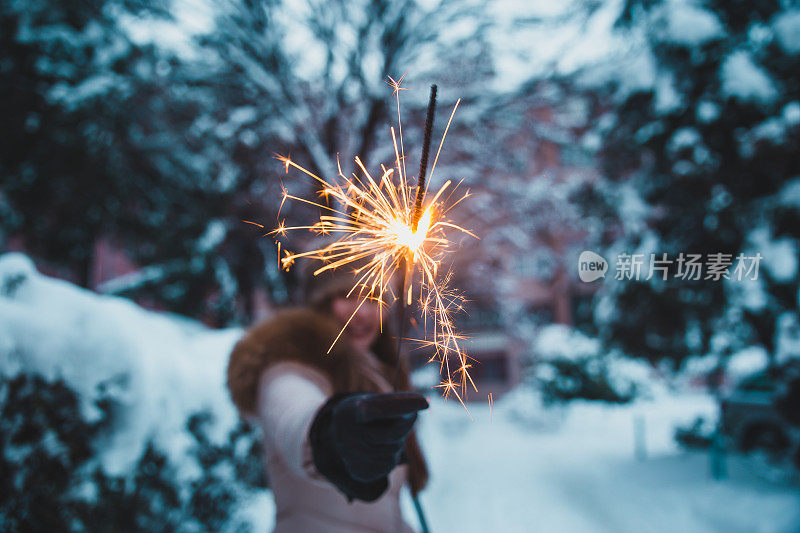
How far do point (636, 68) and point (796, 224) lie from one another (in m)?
1.78

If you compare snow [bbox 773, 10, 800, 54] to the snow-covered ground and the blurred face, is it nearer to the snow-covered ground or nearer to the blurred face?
the blurred face

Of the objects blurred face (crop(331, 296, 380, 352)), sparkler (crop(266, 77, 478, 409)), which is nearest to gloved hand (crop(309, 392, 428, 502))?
sparkler (crop(266, 77, 478, 409))

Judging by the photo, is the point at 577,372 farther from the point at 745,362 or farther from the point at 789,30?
the point at 789,30

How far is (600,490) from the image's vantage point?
185 inches

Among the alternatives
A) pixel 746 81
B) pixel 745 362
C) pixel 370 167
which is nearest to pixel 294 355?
pixel 370 167

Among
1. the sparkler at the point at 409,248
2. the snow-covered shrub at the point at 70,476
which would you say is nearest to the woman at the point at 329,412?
the sparkler at the point at 409,248

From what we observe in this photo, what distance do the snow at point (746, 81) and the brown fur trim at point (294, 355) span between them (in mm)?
3303

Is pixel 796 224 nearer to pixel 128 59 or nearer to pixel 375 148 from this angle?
pixel 375 148

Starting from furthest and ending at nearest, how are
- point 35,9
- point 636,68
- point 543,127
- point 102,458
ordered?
point 543,127
point 35,9
point 636,68
point 102,458

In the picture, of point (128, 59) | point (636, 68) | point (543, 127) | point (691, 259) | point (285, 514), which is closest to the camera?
point (285, 514)

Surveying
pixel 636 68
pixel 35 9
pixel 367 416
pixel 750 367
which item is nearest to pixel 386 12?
pixel 636 68

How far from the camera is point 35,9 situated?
3.87 m

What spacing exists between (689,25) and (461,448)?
711cm

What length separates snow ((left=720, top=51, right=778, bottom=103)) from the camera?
285 centimetres
